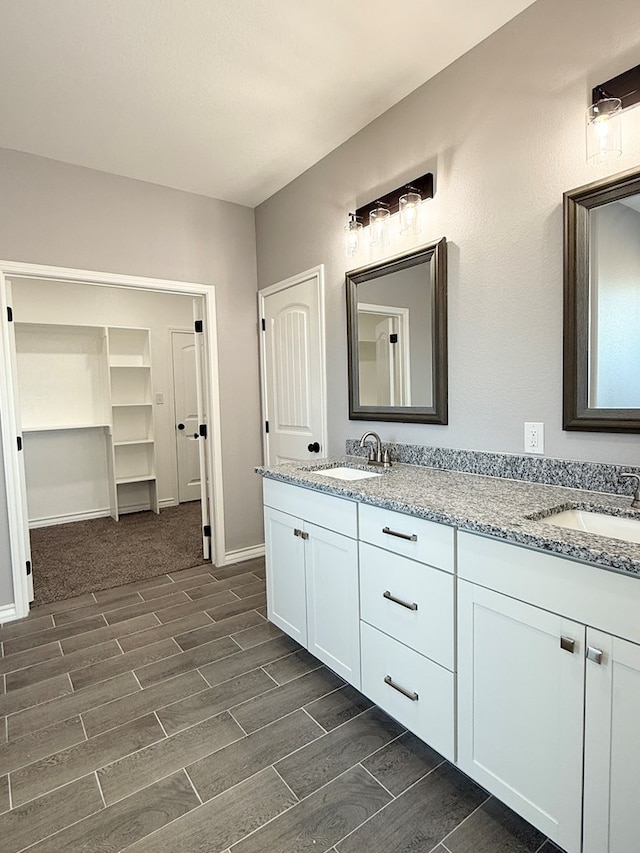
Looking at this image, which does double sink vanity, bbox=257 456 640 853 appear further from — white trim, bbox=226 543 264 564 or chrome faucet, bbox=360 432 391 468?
white trim, bbox=226 543 264 564

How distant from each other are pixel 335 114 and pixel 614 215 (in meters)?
1.57

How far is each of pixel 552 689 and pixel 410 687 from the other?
58 cm

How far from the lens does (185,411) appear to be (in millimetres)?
5695

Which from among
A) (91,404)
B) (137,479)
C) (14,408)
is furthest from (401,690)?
(91,404)

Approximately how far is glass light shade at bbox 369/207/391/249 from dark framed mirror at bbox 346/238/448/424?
0.13 m

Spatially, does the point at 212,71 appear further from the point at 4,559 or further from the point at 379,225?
the point at 4,559

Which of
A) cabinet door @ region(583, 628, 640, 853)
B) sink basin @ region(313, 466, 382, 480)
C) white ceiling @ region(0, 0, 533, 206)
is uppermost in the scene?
white ceiling @ region(0, 0, 533, 206)

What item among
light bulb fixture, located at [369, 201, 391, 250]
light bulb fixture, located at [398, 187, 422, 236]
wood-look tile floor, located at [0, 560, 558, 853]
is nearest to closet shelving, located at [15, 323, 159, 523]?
wood-look tile floor, located at [0, 560, 558, 853]

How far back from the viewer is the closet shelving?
15.8ft

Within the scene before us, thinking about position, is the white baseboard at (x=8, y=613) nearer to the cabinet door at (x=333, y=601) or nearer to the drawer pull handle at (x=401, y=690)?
the cabinet door at (x=333, y=601)

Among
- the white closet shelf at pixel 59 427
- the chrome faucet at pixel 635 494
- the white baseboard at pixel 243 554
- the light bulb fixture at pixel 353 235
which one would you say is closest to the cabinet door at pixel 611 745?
the chrome faucet at pixel 635 494

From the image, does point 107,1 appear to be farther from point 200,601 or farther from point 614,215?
point 200,601

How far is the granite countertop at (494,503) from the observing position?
44.8 inches

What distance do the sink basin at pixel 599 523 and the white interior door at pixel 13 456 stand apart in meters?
2.85
